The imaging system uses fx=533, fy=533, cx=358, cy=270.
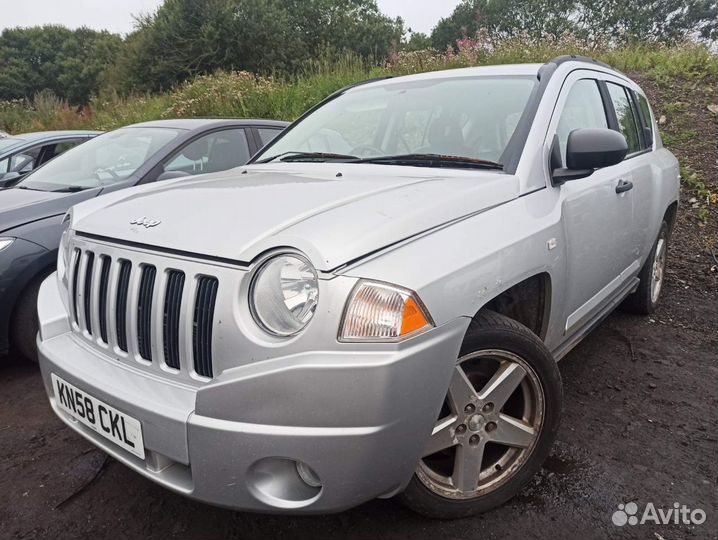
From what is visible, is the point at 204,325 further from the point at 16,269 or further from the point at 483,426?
the point at 16,269

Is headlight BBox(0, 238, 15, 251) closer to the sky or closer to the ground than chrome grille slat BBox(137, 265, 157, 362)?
closer to the ground

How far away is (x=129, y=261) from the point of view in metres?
1.77

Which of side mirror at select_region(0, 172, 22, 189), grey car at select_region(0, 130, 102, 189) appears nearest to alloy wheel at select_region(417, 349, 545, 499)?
side mirror at select_region(0, 172, 22, 189)

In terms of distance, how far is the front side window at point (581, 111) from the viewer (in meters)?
2.52

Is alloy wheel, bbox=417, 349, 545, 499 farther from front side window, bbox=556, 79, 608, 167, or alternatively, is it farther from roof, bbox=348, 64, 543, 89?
roof, bbox=348, 64, 543, 89

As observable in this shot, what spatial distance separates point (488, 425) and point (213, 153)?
3.42m

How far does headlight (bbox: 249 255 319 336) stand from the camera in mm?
1491

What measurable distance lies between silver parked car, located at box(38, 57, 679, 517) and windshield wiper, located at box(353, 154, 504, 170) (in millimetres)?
14

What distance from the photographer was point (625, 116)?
3.38 m

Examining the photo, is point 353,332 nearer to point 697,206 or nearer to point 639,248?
point 639,248

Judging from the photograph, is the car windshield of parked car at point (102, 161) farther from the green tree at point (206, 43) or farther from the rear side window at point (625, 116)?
the green tree at point (206, 43)

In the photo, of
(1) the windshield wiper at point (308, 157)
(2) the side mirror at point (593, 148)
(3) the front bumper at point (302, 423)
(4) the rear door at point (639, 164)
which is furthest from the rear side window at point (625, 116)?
(3) the front bumper at point (302, 423)

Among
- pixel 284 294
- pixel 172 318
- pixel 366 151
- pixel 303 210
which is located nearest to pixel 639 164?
pixel 366 151

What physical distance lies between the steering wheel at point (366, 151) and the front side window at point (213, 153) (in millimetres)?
1935
